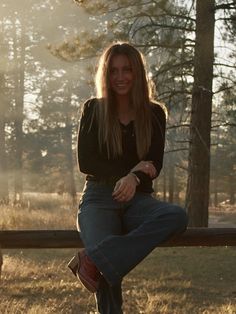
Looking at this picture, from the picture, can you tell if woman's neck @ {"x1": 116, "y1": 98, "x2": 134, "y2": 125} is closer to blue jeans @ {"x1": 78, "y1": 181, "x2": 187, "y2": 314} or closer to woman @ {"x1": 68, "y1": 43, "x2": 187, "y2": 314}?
woman @ {"x1": 68, "y1": 43, "x2": 187, "y2": 314}

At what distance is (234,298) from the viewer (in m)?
6.77

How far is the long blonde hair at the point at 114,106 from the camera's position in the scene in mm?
3494

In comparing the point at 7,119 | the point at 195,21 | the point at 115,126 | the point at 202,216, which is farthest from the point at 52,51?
the point at 7,119

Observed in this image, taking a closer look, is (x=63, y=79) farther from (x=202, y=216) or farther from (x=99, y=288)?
(x=99, y=288)

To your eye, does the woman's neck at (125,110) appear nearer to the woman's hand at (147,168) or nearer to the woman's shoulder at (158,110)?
the woman's shoulder at (158,110)

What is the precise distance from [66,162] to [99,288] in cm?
3488

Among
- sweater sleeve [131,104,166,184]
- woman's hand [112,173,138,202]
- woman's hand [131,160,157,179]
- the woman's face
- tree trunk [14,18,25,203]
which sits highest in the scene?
tree trunk [14,18,25,203]

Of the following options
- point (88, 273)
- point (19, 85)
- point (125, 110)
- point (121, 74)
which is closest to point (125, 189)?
point (88, 273)

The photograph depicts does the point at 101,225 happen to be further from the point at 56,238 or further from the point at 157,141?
the point at 56,238

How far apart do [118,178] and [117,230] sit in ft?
1.24

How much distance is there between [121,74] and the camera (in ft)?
11.9

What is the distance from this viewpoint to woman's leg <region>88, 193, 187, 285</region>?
120 inches

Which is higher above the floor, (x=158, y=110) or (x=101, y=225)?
(x=158, y=110)

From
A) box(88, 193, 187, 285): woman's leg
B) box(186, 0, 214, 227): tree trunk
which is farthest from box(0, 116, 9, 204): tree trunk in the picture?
box(88, 193, 187, 285): woman's leg
